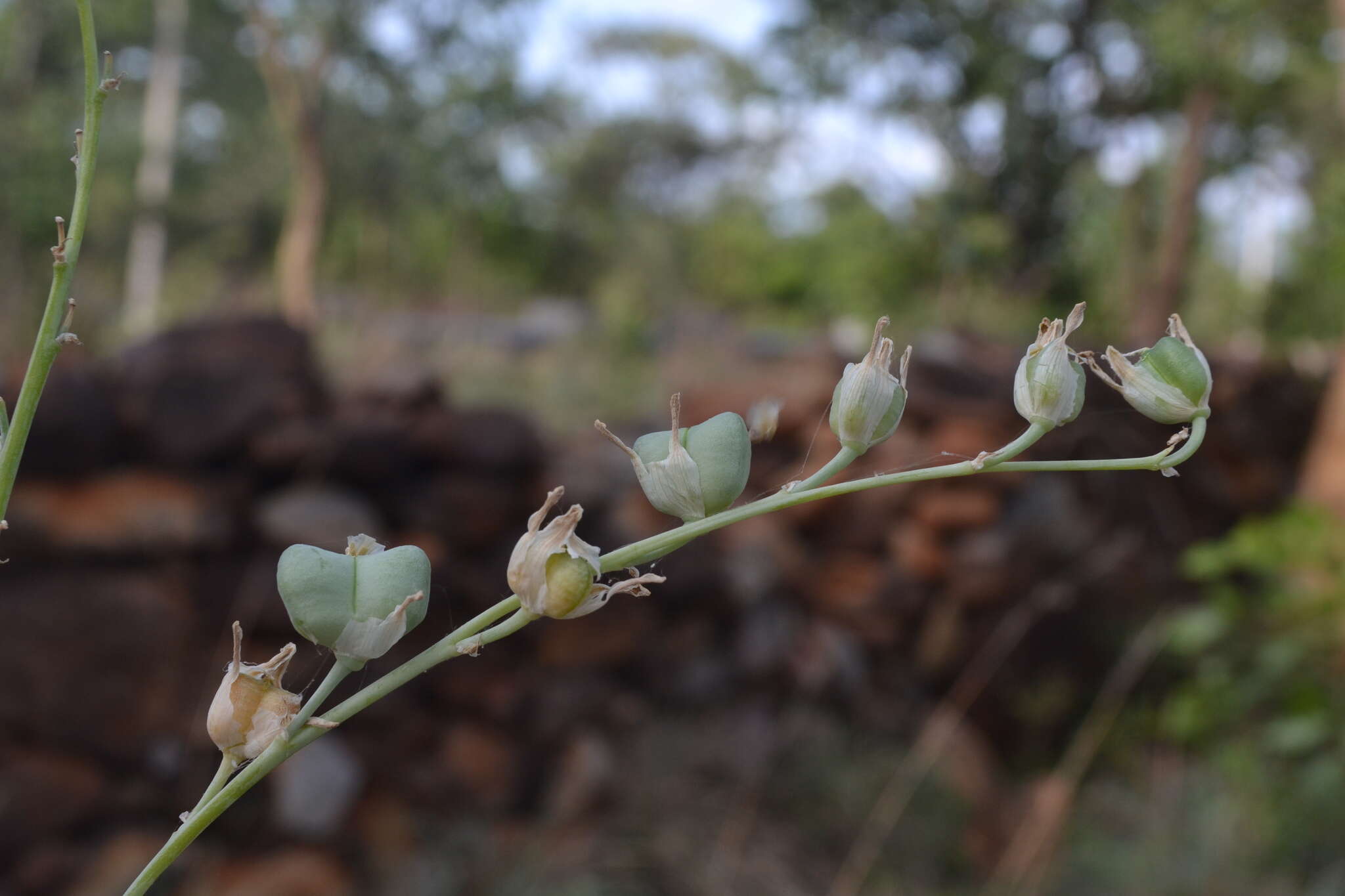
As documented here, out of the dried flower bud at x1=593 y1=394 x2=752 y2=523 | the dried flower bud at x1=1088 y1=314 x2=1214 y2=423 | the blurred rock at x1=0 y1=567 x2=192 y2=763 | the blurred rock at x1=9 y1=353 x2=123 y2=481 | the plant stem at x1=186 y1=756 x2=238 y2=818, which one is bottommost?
the blurred rock at x1=0 y1=567 x2=192 y2=763

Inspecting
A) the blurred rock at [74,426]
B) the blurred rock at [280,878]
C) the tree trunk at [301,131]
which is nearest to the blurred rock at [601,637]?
the blurred rock at [280,878]

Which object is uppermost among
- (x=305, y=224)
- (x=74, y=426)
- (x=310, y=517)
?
(x=74, y=426)

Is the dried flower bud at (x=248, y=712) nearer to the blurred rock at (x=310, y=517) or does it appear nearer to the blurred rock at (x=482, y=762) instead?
the blurred rock at (x=310, y=517)

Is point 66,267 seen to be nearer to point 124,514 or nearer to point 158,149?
point 124,514

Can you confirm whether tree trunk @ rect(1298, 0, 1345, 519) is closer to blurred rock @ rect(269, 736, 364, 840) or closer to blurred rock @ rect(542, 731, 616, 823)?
blurred rock @ rect(542, 731, 616, 823)

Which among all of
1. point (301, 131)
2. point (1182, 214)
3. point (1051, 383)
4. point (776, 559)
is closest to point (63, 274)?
point (1051, 383)

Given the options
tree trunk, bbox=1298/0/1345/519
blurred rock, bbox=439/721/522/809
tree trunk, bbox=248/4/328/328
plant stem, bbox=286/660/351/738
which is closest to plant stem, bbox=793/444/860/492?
plant stem, bbox=286/660/351/738
